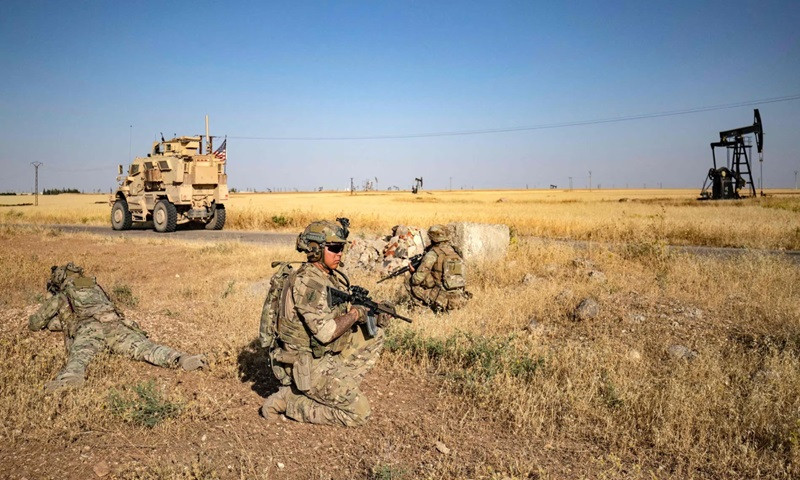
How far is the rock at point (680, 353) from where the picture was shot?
5.70 meters

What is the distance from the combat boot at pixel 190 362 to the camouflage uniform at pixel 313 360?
4.87 ft

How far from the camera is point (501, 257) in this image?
36.9 feet

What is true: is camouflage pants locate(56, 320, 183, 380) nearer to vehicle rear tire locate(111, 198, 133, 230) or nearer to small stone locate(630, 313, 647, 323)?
small stone locate(630, 313, 647, 323)

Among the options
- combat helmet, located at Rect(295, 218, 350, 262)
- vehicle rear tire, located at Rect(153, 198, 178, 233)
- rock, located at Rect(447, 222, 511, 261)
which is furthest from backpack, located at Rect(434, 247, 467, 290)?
vehicle rear tire, located at Rect(153, 198, 178, 233)

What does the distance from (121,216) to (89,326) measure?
58.0 ft

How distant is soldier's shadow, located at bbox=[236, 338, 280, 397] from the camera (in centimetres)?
508

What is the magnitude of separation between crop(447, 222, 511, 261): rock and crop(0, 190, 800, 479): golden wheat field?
2.28 metres

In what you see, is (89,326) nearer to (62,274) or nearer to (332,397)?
(62,274)

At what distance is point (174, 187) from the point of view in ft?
64.8

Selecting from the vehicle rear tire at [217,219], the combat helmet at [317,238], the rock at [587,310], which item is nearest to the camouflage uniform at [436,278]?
the rock at [587,310]

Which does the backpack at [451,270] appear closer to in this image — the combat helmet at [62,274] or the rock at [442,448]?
the rock at [442,448]

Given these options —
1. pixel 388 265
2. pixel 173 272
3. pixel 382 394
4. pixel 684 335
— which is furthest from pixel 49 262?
pixel 684 335

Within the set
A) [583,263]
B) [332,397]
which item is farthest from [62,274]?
[583,263]

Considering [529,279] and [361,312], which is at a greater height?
[361,312]
